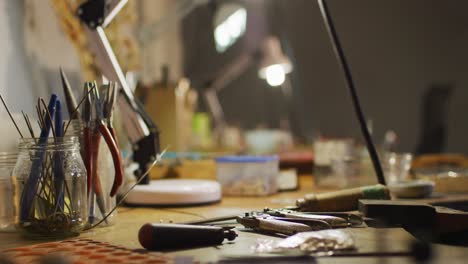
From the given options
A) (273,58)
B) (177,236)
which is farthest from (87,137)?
(273,58)

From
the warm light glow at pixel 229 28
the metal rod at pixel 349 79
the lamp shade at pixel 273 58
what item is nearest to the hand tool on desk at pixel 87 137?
the metal rod at pixel 349 79

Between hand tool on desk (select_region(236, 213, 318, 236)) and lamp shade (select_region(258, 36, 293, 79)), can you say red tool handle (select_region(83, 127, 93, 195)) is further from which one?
lamp shade (select_region(258, 36, 293, 79))

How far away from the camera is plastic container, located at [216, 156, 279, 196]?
1243 millimetres

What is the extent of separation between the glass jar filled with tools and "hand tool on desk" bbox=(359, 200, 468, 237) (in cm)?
34

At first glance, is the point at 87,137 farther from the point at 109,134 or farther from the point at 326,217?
the point at 326,217

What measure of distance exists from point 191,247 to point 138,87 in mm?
1108

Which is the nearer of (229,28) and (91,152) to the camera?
(91,152)

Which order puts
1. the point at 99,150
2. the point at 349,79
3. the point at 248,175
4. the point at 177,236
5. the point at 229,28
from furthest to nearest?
the point at 229,28 → the point at 248,175 → the point at 349,79 → the point at 99,150 → the point at 177,236

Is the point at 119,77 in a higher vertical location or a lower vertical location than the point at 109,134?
higher

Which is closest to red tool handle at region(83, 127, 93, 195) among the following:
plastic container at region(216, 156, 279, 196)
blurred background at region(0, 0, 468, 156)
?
plastic container at region(216, 156, 279, 196)

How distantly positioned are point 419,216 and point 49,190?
46 cm

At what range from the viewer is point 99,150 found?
35.6 inches

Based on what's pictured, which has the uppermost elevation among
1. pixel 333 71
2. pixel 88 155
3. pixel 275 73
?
pixel 333 71

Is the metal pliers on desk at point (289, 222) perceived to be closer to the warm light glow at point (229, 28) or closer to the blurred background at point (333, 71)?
the warm light glow at point (229, 28)
